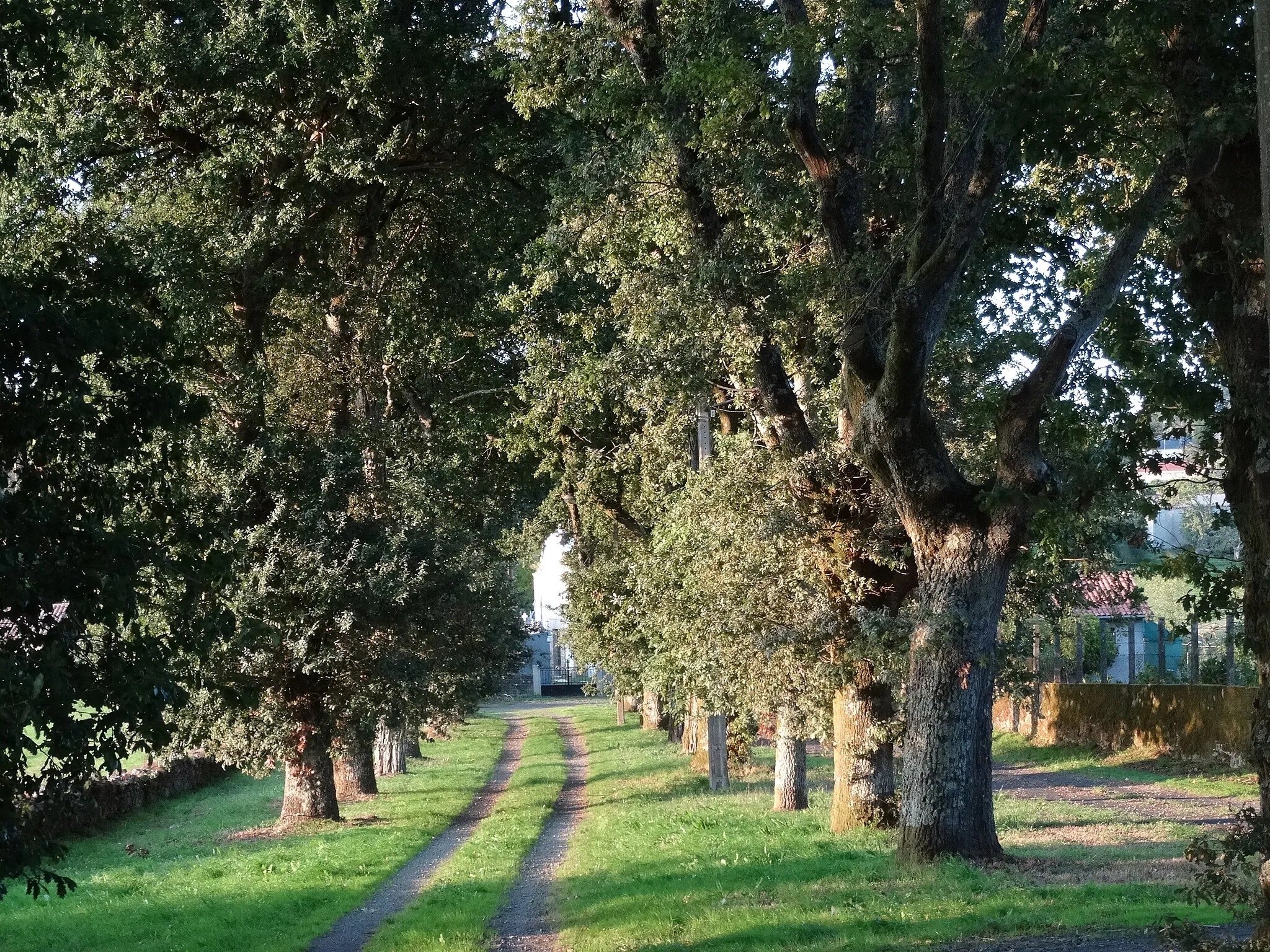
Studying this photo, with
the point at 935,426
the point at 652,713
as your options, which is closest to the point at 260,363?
→ the point at 935,426

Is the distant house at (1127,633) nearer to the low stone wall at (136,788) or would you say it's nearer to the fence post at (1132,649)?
the fence post at (1132,649)

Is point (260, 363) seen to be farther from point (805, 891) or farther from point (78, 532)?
point (78, 532)

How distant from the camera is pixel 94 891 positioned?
15.3 meters

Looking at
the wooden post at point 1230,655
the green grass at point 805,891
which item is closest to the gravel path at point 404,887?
the green grass at point 805,891

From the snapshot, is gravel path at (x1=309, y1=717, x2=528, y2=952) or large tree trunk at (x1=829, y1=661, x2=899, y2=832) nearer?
gravel path at (x1=309, y1=717, x2=528, y2=952)

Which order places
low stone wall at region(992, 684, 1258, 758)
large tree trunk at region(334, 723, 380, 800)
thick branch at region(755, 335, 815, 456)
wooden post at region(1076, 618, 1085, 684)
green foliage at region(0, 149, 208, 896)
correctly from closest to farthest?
green foliage at region(0, 149, 208, 896)
thick branch at region(755, 335, 815, 456)
large tree trunk at region(334, 723, 380, 800)
low stone wall at region(992, 684, 1258, 758)
wooden post at region(1076, 618, 1085, 684)

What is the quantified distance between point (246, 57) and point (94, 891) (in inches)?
411

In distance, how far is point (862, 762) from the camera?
17.8 m

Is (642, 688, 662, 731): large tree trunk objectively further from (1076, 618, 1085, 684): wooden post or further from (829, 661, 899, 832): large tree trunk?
(829, 661, 899, 832): large tree trunk

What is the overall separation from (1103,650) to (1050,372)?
26.9 metres

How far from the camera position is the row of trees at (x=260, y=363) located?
8797mm

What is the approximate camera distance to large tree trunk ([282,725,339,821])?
22.4m

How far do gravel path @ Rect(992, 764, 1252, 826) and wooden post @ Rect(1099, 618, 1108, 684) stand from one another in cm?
608

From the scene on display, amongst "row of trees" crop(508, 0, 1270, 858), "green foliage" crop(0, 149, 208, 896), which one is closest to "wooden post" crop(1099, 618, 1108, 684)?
Answer: "row of trees" crop(508, 0, 1270, 858)
